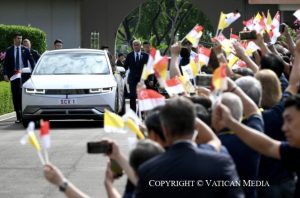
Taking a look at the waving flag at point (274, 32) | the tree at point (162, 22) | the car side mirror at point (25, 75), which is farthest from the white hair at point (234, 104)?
the tree at point (162, 22)

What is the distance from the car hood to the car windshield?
1.02 ft

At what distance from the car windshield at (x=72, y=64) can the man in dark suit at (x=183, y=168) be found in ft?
45.2

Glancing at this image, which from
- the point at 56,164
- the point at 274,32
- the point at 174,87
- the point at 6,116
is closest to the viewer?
the point at 174,87

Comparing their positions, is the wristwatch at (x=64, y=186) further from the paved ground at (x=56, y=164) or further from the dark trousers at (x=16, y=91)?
the dark trousers at (x=16, y=91)

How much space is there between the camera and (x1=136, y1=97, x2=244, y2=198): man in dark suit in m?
4.73

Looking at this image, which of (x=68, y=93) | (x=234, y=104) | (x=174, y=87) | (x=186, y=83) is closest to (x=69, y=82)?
(x=68, y=93)

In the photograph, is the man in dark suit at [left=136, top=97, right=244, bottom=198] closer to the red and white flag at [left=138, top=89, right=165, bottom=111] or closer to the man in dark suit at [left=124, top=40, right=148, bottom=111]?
the red and white flag at [left=138, top=89, right=165, bottom=111]

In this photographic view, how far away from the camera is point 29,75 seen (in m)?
19.1

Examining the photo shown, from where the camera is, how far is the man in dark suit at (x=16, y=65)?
1975cm

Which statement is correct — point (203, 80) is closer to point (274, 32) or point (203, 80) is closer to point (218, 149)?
point (274, 32)

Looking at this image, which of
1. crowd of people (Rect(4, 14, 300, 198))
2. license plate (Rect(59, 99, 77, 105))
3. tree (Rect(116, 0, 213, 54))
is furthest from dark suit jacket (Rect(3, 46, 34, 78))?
tree (Rect(116, 0, 213, 54))

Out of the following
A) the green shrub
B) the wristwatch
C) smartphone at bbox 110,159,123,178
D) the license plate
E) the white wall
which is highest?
smartphone at bbox 110,159,123,178

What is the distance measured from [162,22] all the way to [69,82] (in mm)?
52485

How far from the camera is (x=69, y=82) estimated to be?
17.8m
